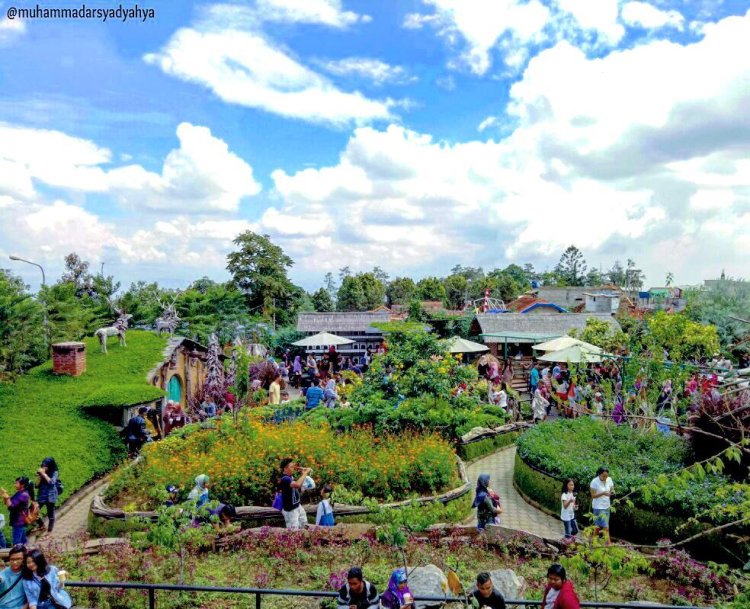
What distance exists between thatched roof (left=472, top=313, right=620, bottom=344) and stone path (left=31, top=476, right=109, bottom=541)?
56.7 feet

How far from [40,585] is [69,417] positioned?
853 centimetres

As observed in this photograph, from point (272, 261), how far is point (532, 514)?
31280 mm

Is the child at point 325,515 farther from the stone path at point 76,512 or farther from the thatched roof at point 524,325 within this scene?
the thatched roof at point 524,325

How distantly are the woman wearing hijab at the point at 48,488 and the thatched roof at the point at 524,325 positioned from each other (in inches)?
731

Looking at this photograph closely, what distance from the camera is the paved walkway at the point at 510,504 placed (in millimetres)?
9773

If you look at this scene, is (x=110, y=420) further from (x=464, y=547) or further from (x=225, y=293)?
(x=225, y=293)

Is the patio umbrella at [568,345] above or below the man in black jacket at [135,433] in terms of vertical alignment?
above

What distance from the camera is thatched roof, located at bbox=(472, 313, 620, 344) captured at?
84.1ft

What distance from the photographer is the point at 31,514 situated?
880 centimetres

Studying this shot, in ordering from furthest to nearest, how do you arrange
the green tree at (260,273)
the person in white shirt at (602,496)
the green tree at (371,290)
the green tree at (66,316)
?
the green tree at (371,290)
the green tree at (260,273)
the green tree at (66,316)
the person in white shirt at (602,496)

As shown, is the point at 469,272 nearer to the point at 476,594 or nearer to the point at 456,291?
the point at 456,291

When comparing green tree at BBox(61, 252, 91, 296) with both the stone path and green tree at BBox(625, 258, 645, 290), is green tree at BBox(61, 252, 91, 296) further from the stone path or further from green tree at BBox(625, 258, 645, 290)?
green tree at BBox(625, 258, 645, 290)

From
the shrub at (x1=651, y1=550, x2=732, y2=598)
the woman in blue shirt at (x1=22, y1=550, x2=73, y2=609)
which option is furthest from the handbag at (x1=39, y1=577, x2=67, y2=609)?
the shrub at (x1=651, y1=550, x2=732, y2=598)

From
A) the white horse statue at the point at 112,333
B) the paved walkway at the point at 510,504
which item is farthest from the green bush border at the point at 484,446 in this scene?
the white horse statue at the point at 112,333
